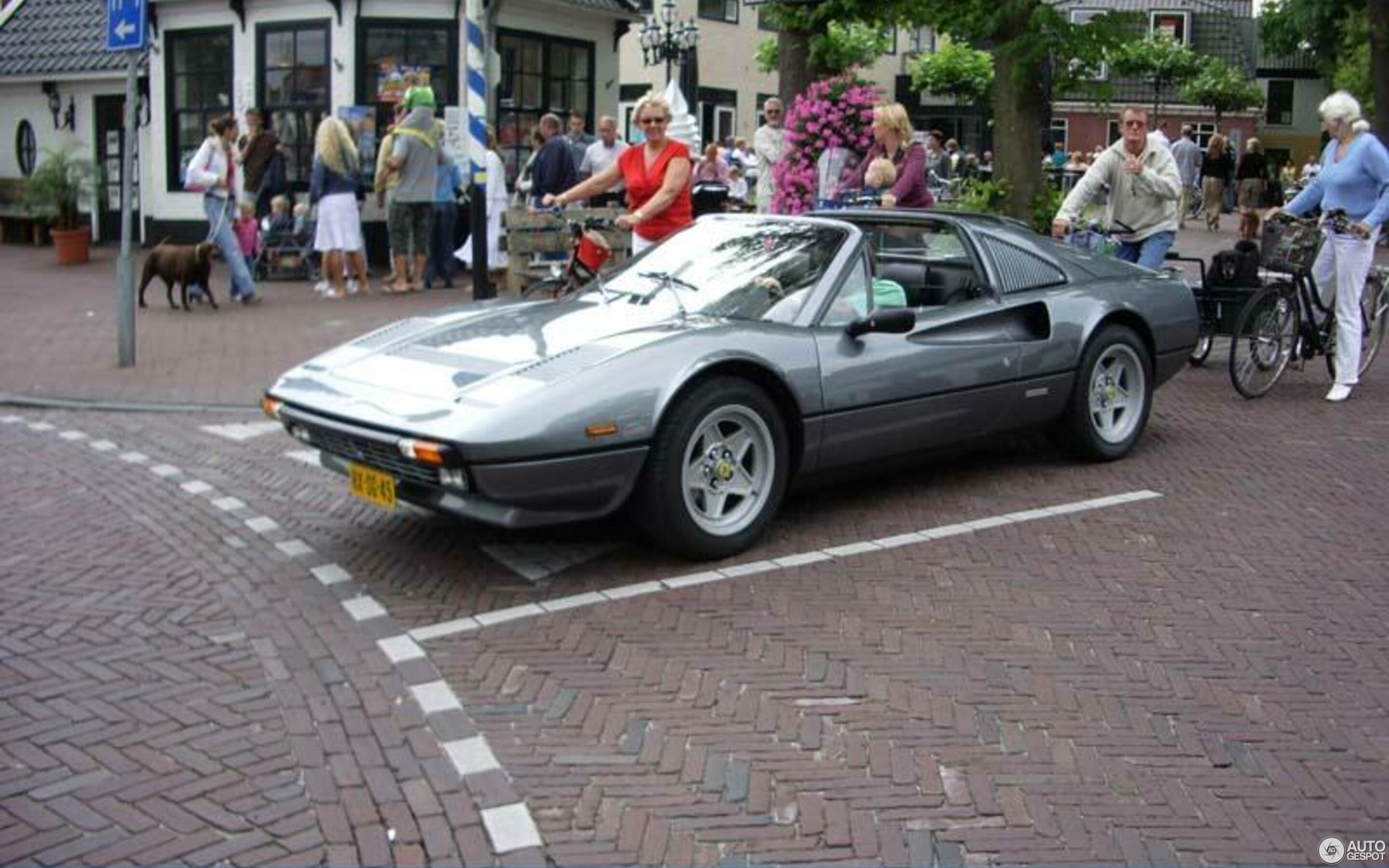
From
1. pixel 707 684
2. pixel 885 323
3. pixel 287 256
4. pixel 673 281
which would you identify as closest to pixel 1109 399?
pixel 885 323

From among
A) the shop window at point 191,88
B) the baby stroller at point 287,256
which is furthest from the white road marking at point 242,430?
the shop window at point 191,88

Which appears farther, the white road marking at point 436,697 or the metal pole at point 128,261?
the metal pole at point 128,261

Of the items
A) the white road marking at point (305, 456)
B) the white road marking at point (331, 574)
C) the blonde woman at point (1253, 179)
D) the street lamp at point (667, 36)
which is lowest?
the white road marking at point (331, 574)

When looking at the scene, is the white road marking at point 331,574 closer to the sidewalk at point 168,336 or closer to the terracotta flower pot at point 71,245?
the sidewalk at point 168,336

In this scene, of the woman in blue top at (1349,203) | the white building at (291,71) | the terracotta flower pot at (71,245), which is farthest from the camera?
the terracotta flower pot at (71,245)

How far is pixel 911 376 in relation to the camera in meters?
6.30

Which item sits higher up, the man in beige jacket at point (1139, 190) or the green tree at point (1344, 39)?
the green tree at point (1344, 39)

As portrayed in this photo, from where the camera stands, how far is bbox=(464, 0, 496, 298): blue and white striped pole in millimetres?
11234

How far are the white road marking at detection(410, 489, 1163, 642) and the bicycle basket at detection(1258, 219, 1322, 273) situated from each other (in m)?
3.35

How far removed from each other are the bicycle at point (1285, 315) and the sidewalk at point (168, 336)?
6491 millimetres

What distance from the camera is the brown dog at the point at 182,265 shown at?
13414 millimetres

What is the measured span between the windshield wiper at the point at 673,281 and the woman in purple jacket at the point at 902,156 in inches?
144

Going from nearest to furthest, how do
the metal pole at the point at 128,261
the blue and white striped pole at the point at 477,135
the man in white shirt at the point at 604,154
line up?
1. the metal pole at the point at 128,261
2. the blue and white striped pole at the point at 477,135
3. the man in white shirt at the point at 604,154

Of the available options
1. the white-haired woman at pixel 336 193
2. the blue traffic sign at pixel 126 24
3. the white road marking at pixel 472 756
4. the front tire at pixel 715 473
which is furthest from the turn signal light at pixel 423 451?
the white-haired woman at pixel 336 193
